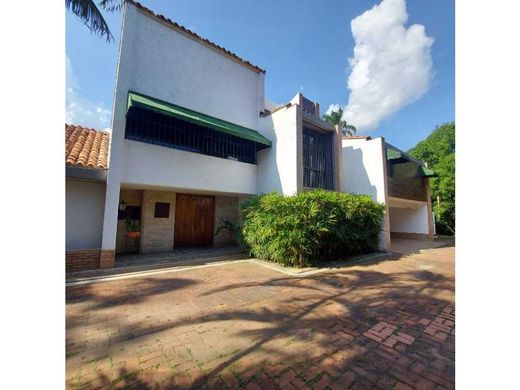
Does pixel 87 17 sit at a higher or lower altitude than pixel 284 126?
higher

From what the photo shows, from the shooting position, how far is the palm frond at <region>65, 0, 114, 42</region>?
731cm

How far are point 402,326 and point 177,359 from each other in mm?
3766

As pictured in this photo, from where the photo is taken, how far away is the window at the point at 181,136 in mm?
8586

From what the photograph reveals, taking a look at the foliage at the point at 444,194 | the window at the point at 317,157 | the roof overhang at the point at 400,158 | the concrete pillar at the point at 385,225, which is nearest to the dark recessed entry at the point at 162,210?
the window at the point at 317,157

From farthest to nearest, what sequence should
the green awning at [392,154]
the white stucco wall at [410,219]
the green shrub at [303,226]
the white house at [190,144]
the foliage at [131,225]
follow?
1. the white stucco wall at [410,219]
2. the green awning at [392,154]
3. the foliage at [131,225]
4. the green shrub at [303,226]
5. the white house at [190,144]

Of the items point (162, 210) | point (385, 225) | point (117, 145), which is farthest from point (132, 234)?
point (385, 225)

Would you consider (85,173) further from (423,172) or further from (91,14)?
(423,172)

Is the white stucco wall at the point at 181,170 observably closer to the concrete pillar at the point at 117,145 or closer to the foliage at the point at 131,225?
the concrete pillar at the point at 117,145

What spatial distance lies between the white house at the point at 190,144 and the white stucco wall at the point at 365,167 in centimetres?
13

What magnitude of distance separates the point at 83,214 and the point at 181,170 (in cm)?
366

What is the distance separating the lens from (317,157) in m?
12.3
